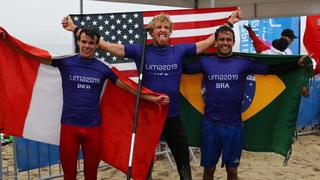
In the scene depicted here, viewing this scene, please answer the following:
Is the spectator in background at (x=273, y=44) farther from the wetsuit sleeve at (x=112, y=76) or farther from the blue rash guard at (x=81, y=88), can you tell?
the blue rash guard at (x=81, y=88)

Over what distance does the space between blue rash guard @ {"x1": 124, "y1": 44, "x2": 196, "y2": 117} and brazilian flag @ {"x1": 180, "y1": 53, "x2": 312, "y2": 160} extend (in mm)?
613

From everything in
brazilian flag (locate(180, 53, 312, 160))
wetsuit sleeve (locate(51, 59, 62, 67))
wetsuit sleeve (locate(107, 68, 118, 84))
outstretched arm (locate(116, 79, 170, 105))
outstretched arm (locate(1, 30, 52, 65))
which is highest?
outstretched arm (locate(1, 30, 52, 65))

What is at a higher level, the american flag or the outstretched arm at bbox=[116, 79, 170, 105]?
the american flag

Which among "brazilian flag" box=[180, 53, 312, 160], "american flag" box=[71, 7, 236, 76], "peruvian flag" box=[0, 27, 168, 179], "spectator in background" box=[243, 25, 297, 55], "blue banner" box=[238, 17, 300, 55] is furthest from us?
"blue banner" box=[238, 17, 300, 55]

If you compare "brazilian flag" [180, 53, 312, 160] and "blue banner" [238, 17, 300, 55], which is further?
"blue banner" [238, 17, 300, 55]

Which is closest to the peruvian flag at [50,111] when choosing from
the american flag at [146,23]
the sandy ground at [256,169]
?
the american flag at [146,23]

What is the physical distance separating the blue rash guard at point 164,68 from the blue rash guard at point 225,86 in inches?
12.2

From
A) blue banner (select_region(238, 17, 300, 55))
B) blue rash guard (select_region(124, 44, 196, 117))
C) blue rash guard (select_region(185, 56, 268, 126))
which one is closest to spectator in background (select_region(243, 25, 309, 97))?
blue rash guard (select_region(185, 56, 268, 126))

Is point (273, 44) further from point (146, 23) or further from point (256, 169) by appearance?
point (146, 23)

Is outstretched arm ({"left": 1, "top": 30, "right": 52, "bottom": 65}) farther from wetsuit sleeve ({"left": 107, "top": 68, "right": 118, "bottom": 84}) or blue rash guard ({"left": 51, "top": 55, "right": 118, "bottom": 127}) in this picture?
wetsuit sleeve ({"left": 107, "top": 68, "right": 118, "bottom": 84})

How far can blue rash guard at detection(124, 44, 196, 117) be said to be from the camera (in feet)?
12.6

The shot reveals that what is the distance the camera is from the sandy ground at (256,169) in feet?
19.4

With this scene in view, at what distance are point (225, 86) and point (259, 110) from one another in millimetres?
762

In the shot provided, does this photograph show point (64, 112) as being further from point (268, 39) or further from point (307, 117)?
point (268, 39)
